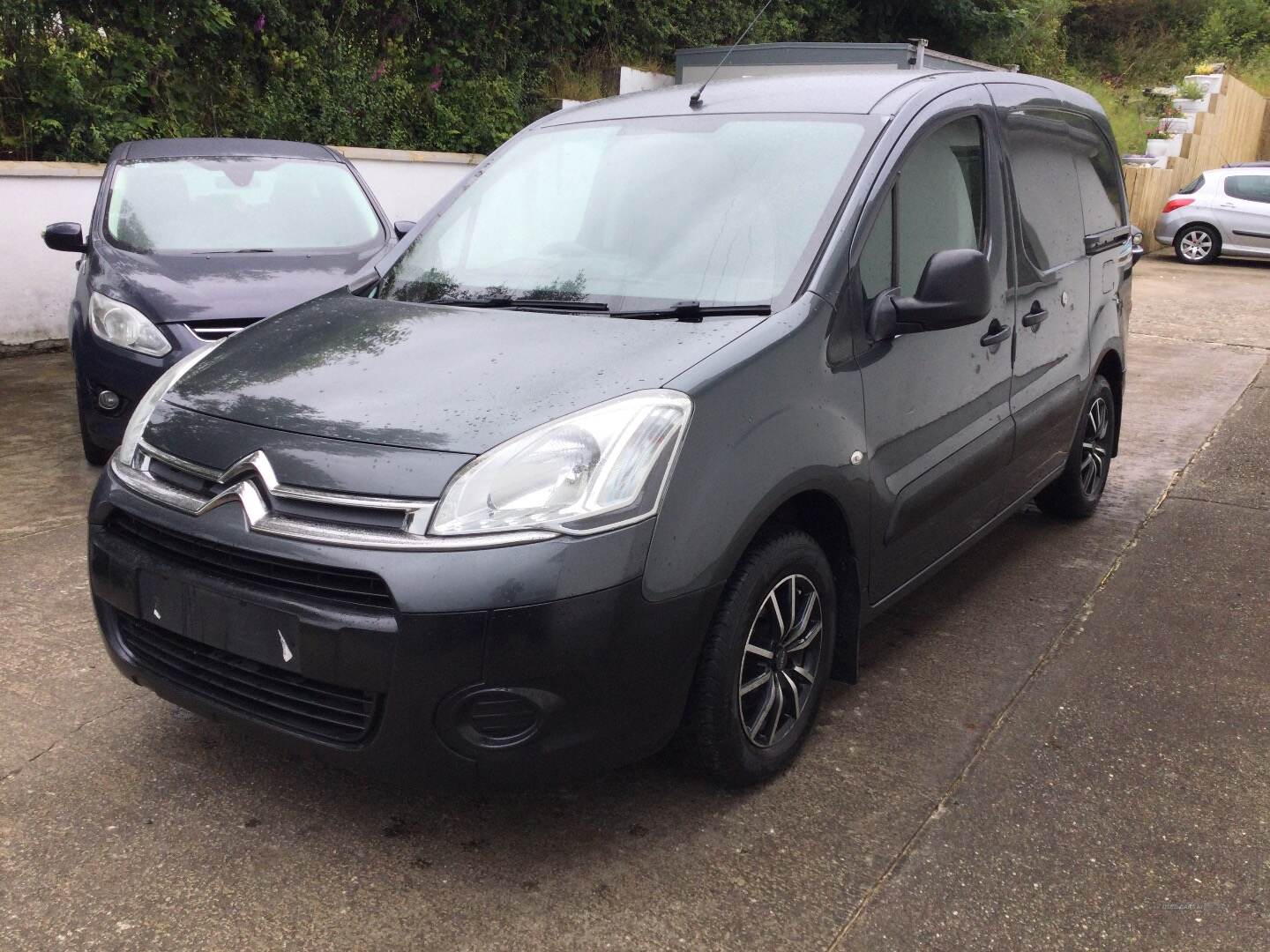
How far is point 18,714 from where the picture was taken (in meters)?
3.29

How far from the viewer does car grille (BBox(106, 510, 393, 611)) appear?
2338 mm

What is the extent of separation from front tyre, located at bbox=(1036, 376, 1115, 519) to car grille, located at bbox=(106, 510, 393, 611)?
336 cm

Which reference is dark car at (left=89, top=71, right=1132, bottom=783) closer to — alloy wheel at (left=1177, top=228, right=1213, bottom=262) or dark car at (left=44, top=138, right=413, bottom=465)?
dark car at (left=44, top=138, right=413, bottom=465)

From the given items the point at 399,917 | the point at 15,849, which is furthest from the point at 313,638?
the point at 15,849

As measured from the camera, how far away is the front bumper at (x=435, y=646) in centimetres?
232

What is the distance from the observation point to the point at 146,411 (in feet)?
9.77

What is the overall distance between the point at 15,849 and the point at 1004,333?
3.10m

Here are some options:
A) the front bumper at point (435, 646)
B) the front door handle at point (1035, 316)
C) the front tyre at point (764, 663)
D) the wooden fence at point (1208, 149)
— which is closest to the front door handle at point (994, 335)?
the front door handle at point (1035, 316)

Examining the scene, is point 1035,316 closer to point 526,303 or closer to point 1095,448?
point 1095,448

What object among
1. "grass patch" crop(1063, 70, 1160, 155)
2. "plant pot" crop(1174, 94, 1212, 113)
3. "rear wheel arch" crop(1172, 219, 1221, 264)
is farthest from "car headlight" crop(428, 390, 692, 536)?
"plant pot" crop(1174, 94, 1212, 113)

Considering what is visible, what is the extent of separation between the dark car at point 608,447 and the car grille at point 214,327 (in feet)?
5.88

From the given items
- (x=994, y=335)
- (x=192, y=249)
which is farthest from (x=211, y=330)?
(x=994, y=335)

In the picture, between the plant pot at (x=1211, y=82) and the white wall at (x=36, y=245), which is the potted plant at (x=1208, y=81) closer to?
the plant pot at (x=1211, y=82)

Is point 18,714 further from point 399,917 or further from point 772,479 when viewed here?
point 772,479
